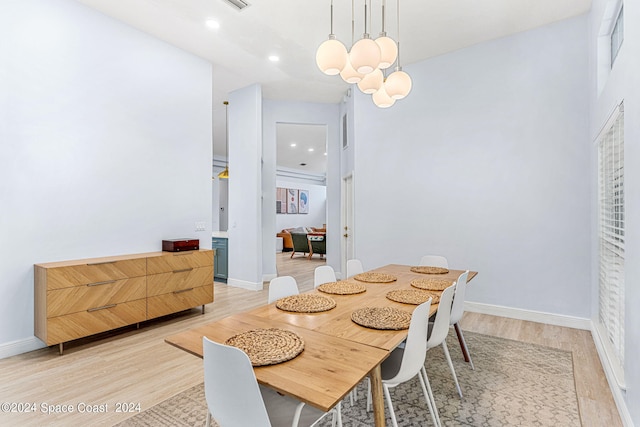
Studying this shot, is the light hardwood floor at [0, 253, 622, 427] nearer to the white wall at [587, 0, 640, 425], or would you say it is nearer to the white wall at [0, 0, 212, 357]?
A: the white wall at [587, 0, 640, 425]

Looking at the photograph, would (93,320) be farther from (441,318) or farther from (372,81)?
(372,81)

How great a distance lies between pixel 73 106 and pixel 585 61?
17.4 ft

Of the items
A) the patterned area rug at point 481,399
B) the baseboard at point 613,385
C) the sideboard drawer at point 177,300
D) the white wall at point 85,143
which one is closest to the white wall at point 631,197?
the baseboard at point 613,385

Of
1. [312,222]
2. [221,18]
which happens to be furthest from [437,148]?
[312,222]

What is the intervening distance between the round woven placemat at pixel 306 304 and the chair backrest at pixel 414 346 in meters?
0.52

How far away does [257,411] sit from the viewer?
42.5 inches

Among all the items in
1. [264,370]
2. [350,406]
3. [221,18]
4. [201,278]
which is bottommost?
[350,406]

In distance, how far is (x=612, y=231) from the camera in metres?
2.63

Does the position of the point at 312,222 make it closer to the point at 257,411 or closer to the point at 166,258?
the point at 166,258

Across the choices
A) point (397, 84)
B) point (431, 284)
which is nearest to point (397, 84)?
point (397, 84)

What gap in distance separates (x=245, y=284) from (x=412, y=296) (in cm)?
381

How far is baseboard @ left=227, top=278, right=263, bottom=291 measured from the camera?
5.25 m

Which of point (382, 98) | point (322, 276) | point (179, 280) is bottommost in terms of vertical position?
point (179, 280)

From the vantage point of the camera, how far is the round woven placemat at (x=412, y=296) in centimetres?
203
